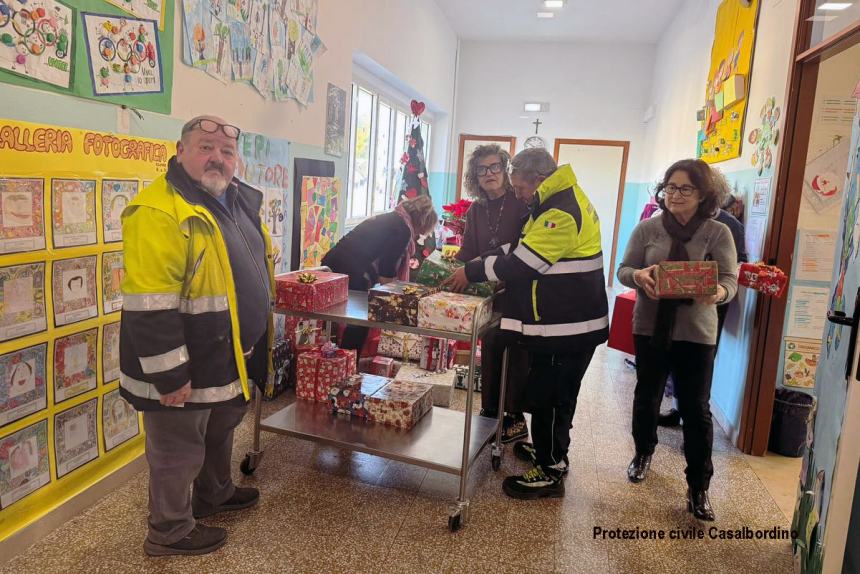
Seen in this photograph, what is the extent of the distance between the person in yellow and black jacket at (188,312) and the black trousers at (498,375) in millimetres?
1195

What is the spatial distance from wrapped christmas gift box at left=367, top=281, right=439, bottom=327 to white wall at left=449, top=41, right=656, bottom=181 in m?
6.65

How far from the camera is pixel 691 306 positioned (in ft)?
7.69

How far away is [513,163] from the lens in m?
2.44

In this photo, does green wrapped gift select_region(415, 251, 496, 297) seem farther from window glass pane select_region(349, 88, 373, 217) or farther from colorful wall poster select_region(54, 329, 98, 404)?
window glass pane select_region(349, 88, 373, 217)

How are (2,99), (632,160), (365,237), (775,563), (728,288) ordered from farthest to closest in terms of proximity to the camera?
(632,160) → (365,237) → (728,288) → (775,563) → (2,99)

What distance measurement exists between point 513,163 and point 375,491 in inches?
57.2

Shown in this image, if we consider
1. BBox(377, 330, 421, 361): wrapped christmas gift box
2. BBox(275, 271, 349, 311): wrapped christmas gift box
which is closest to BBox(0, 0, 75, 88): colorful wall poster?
BBox(275, 271, 349, 311): wrapped christmas gift box

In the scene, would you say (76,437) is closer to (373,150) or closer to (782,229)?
(782,229)

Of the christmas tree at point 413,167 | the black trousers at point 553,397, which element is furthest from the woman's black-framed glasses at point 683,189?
the christmas tree at point 413,167

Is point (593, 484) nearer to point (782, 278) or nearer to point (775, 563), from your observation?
point (775, 563)

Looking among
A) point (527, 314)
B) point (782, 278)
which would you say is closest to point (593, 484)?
point (527, 314)

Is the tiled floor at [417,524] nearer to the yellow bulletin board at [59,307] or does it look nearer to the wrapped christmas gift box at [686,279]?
the yellow bulletin board at [59,307]

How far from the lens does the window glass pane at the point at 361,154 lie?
5664 millimetres

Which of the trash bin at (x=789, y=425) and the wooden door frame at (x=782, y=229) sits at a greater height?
the wooden door frame at (x=782, y=229)
